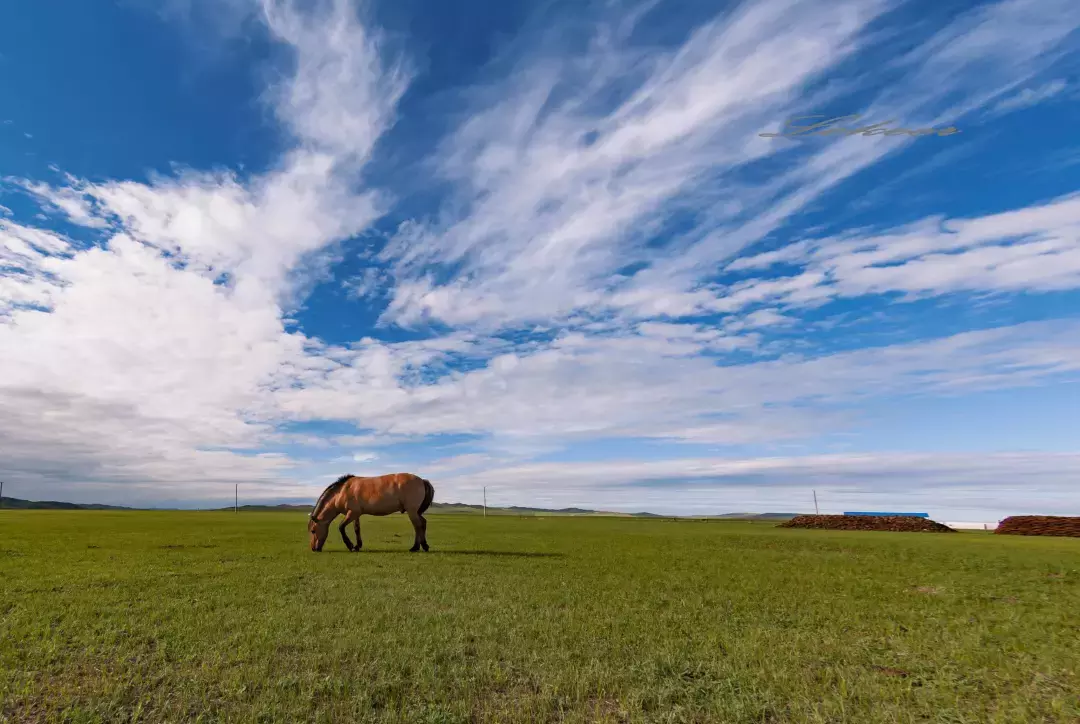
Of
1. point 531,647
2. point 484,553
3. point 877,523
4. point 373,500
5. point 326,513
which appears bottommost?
point 877,523

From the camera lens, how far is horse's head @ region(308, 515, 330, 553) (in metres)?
20.3

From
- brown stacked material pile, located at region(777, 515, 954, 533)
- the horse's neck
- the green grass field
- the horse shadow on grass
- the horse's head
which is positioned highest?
the horse's neck

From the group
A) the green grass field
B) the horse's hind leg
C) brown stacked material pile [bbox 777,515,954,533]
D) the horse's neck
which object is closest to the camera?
the green grass field

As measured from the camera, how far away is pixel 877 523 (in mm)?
50344

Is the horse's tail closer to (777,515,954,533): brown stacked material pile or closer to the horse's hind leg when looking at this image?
the horse's hind leg

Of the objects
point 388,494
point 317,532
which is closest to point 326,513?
point 317,532

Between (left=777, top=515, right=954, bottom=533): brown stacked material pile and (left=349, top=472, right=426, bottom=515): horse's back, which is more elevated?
(left=349, top=472, right=426, bottom=515): horse's back

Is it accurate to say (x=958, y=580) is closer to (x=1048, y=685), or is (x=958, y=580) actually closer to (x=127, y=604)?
(x=1048, y=685)

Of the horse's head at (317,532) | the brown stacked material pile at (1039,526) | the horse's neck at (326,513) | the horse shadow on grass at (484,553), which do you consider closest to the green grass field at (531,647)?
the horse shadow on grass at (484,553)

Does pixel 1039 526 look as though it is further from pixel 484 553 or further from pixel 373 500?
pixel 373 500

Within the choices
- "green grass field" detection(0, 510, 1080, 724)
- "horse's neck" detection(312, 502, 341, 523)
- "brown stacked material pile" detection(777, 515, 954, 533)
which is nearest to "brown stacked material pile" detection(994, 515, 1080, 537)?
"brown stacked material pile" detection(777, 515, 954, 533)

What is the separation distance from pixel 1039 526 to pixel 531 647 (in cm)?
5445

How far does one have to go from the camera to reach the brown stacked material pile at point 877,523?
159 ft

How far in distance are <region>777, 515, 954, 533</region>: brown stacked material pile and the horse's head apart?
151 ft
